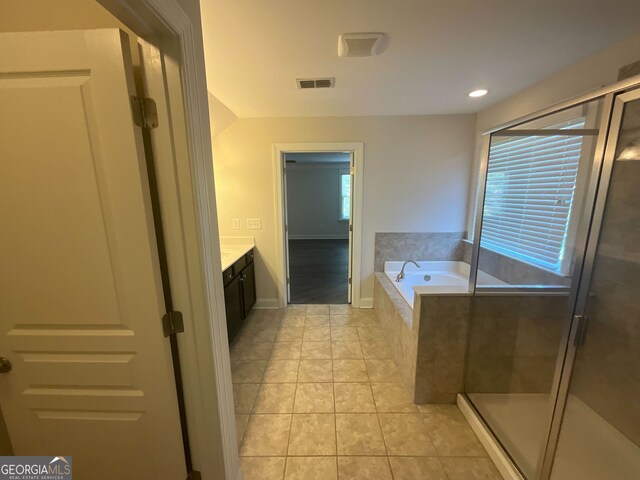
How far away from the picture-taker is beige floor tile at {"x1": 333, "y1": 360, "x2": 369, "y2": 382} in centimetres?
214

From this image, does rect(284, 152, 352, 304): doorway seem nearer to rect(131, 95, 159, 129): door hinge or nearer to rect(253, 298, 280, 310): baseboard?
rect(253, 298, 280, 310): baseboard

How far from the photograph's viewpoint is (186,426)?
111 cm

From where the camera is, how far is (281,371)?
2242 millimetres

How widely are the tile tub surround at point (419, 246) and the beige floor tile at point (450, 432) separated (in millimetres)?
1762

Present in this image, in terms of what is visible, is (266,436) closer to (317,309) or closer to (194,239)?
(194,239)

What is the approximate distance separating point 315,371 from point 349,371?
0.98ft

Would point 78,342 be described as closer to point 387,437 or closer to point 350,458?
point 350,458

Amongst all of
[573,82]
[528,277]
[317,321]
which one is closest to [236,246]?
[317,321]

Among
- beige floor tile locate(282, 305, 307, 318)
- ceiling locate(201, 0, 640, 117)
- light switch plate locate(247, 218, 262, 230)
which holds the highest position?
ceiling locate(201, 0, 640, 117)

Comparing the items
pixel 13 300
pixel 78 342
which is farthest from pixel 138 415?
pixel 13 300

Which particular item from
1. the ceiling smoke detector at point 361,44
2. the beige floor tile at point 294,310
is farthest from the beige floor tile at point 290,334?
the ceiling smoke detector at point 361,44

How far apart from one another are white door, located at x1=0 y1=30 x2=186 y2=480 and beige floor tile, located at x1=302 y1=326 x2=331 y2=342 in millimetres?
1690

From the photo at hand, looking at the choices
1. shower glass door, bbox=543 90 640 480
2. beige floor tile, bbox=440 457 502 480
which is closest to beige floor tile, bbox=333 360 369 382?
beige floor tile, bbox=440 457 502 480

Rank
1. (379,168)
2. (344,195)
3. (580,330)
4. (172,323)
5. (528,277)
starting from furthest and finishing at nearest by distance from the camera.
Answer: (344,195) < (379,168) < (528,277) < (580,330) < (172,323)
